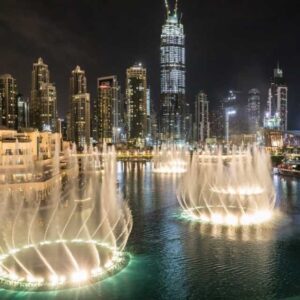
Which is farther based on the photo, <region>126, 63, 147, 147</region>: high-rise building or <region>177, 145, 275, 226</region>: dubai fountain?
<region>126, 63, 147, 147</region>: high-rise building

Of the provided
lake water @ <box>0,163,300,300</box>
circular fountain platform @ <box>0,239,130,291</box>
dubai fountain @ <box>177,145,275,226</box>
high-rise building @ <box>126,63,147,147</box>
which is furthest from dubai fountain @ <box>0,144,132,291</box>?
high-rise building @ <box>126,63,147,147</box>

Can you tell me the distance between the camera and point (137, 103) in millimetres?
160750

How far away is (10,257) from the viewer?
18.5m

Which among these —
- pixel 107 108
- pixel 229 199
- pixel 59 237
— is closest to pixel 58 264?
pixel 59 237

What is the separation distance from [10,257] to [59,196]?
17288mm

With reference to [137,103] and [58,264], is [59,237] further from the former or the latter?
[137,103]

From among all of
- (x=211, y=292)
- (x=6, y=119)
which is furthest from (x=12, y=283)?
(x=6, y=119)

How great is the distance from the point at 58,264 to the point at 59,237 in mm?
4580

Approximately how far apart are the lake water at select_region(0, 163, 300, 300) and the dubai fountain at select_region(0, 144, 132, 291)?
78 cm

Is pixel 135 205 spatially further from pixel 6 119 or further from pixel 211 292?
pixel 6 119

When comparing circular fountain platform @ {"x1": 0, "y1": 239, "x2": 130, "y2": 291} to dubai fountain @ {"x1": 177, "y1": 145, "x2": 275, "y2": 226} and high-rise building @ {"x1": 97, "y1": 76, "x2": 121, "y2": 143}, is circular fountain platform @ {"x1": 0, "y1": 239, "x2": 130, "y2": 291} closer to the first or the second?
dubai fountain @ {"x1": 177, "y1": 145, "x2": 275, "y2": 226}

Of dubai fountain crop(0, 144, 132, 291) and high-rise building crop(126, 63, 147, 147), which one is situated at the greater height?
high-rise building crop(126, 63, 147, 147)

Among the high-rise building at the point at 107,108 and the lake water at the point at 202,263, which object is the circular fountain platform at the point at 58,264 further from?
the high-rise building at the point at 107,108

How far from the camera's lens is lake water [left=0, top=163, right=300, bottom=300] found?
1501 centimetres
